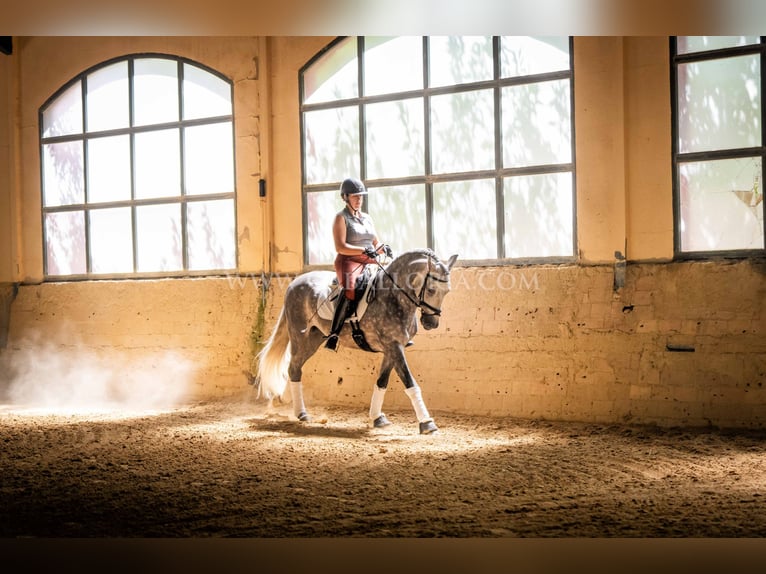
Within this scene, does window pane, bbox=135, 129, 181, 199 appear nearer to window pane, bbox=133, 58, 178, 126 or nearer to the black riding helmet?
window pane, bbox=133, 58, 178, 126

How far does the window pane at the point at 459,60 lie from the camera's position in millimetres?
6824

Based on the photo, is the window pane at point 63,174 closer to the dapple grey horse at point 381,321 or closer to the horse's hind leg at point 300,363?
the dapple grey horse at point 381,321

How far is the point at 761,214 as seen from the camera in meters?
5.79

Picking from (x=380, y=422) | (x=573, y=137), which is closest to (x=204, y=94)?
(x=573, y=137)

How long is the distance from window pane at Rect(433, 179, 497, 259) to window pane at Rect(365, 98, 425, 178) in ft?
1.39

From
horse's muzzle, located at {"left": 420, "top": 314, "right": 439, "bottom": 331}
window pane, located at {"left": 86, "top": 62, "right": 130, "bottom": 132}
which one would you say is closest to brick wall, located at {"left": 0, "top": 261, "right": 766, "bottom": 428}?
horse's muzzle, located at {"left": 420, "top": 314, "right": 439, "bottom": 331}

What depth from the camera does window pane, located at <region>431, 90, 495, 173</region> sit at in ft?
22.5

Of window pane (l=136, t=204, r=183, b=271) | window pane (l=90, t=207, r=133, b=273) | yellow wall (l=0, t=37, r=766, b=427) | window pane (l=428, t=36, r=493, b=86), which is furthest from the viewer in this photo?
window pane (l=90, t=207, r=133, b=273)

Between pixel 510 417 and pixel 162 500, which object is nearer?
pixel 162 500

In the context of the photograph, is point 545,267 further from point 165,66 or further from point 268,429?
point 165,66

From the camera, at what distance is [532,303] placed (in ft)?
21.4

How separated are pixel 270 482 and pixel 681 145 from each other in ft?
14.5

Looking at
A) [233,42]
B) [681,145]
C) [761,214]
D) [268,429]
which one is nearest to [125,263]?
[233,42]

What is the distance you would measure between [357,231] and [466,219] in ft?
4.68
